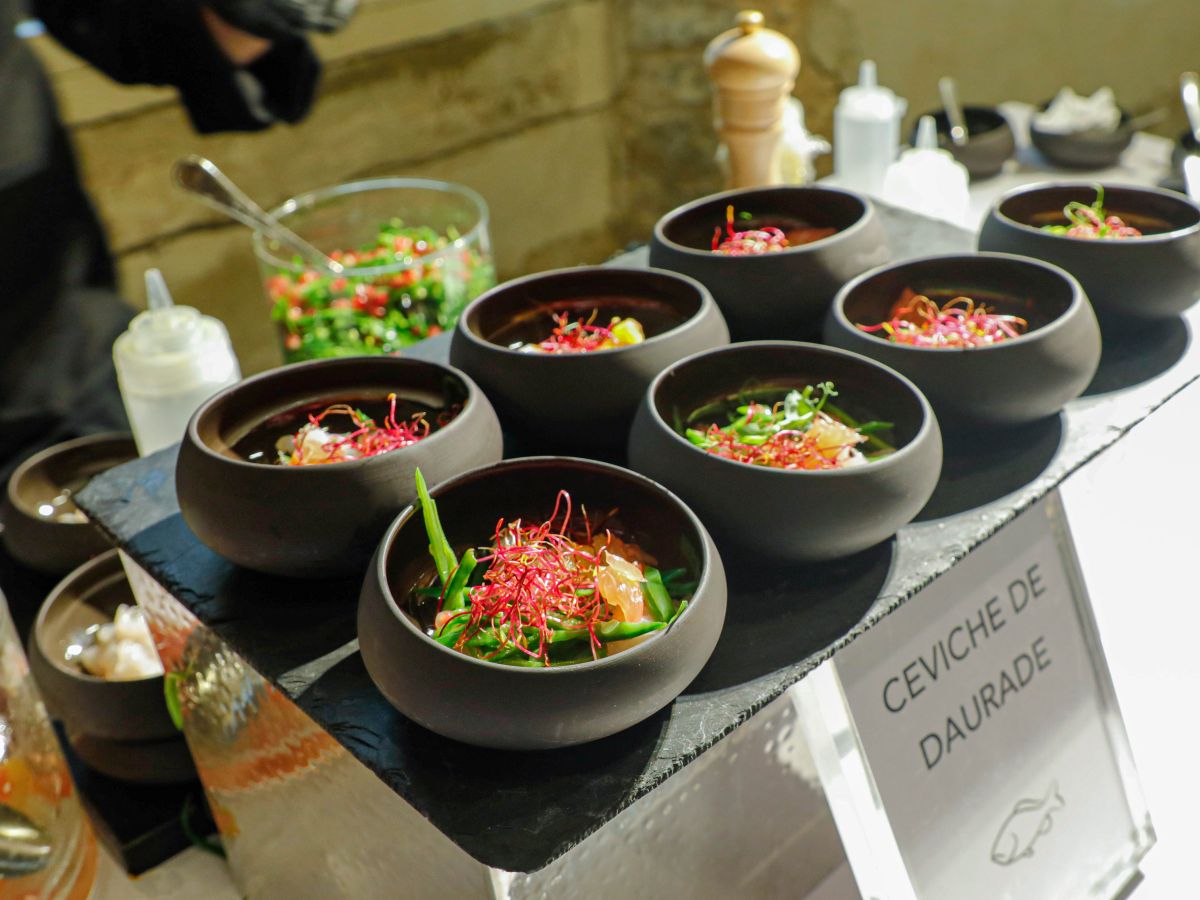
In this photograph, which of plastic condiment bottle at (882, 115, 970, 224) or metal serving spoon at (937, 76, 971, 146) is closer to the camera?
plastic condiment bottle at (882, 115, 970, 224)

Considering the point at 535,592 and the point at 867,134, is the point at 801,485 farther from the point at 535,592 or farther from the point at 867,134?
the point at 867,134

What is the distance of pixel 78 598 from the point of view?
994mm

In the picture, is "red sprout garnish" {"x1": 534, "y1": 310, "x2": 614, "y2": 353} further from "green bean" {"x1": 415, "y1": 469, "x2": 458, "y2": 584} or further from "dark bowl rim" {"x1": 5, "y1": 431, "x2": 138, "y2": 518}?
"dark bowl rim" {"x1": 5, "y1": 431, "x2": 138, "y2": 518}

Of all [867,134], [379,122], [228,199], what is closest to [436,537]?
[228,199]

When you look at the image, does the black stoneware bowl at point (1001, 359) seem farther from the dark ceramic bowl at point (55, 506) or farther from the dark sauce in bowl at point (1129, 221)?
the dark ceramic bowl at point (55, 506)

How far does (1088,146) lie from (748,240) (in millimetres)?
1014

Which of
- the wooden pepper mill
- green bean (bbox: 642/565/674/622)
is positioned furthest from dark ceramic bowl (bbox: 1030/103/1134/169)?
green bean (bbox: 642/565/674/622)

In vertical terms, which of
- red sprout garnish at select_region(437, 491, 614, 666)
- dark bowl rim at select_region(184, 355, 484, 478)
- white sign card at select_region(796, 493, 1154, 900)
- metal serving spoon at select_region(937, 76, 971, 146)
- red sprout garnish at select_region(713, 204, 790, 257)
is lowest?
white sign card at select_region(796, 493, 1154, 900)

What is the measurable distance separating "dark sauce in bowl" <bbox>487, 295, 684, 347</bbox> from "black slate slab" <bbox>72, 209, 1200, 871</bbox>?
25 centimetres

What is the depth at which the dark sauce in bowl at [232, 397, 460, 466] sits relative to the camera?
828 millimetres

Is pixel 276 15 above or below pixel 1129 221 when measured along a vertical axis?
above

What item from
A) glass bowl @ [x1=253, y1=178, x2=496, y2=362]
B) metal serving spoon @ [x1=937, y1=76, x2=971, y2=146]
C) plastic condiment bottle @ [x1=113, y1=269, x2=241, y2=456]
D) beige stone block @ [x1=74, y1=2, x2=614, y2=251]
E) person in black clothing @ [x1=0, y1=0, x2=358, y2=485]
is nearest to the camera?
plastic condiment bottle @ [x1=113, y1=269, x2=241, y2=456]

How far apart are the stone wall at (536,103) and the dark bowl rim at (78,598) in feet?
5.68

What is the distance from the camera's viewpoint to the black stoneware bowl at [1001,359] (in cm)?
83
